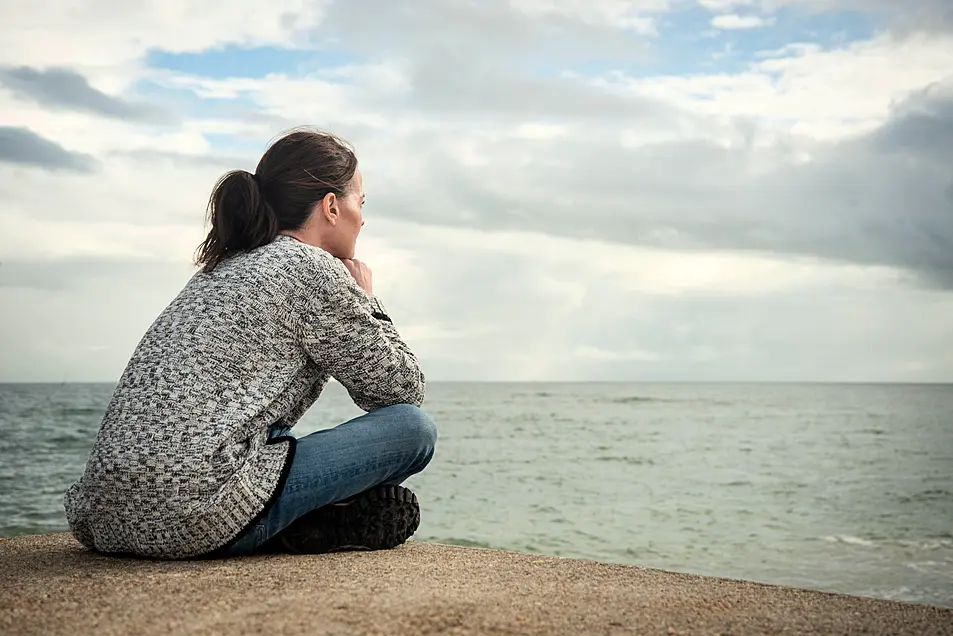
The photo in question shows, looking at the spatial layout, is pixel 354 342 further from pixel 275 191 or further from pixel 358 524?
pixel 358 524

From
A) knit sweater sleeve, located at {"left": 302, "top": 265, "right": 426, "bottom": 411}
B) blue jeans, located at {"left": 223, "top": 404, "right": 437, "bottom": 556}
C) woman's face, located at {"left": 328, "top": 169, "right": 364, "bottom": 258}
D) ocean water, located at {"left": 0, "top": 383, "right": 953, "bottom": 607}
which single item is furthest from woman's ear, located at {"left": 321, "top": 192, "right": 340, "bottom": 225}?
ocean water, located at {"left": 0, "top": 383, "right": 953, "bottom": 607}

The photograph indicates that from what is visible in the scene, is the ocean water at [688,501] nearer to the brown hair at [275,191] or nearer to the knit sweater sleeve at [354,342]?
the knit sweater sleeve at [354,342]

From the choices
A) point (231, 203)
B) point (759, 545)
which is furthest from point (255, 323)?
point (759, 545)

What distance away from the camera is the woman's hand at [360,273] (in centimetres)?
328

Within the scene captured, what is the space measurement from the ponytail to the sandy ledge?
1084 mm

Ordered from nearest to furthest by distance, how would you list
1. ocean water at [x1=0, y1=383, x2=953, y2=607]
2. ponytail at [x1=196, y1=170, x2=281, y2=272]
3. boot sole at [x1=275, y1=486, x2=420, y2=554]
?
ponytail at [x1=196, y1=170, x2=281, y2=272], boot sole at [x1=275, y1=486, x2=420, y2=554], ocean water at [x1=0, y1=383, x2=953, y2=607]

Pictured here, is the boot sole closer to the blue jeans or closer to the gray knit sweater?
the blue jeans

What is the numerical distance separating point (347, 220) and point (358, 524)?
1163mm

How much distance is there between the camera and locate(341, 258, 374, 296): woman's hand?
3.28 m

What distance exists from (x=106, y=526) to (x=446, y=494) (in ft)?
38.5

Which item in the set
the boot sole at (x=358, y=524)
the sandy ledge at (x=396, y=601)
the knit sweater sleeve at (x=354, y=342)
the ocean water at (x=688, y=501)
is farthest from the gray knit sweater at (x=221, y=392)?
the ocean water at (x=688, y=501)

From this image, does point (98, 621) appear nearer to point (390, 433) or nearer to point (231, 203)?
point (390, 433)

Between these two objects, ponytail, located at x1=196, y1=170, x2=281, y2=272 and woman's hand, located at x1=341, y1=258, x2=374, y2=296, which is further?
woman's hand, located at x1=341, y1=258, x2=374, y2=296

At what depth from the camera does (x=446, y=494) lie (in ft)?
47.0
